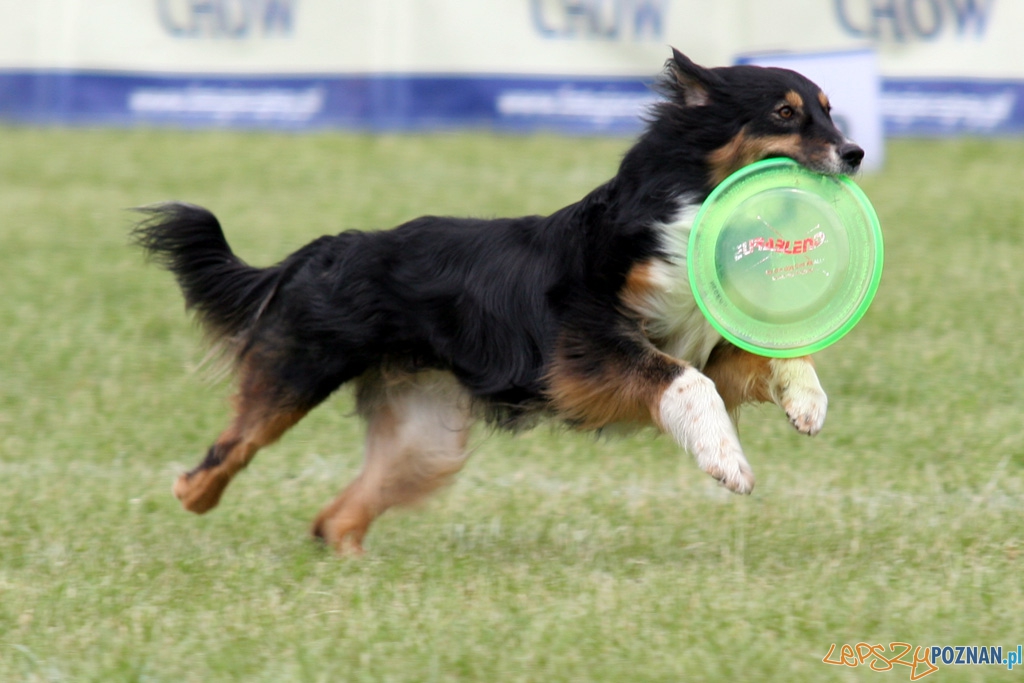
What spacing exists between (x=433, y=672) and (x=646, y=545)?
176 centimetres

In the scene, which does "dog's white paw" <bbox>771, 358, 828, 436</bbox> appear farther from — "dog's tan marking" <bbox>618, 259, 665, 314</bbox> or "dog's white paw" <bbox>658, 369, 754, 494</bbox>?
"dog's tan marking" <bbox>618, 259, 665, 314</bbox>

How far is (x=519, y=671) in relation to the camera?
3.85m

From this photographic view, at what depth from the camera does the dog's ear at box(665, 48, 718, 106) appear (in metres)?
4.84

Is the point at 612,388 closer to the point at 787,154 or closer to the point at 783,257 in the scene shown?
the point at 783,257

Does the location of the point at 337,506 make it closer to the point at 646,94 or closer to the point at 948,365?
the point at 948,365

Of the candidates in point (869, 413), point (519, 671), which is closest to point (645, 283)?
point (519, 671)

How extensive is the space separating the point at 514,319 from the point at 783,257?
3.32 ft

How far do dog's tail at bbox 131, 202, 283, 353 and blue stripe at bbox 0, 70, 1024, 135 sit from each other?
385 inches

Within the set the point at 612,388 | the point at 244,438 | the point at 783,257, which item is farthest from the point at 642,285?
the point at 244,438

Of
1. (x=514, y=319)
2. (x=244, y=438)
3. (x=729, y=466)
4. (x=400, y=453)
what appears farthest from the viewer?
(x=400, y=453)

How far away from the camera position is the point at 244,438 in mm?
5551

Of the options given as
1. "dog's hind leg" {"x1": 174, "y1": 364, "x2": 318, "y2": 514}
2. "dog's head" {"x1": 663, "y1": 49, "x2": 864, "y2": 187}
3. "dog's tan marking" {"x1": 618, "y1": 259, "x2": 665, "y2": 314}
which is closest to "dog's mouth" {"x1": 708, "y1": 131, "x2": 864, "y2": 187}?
"dog's head" {"x1": 663, "y1": 49, "x2": 864, "y2": 187}

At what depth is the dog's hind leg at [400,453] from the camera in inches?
225

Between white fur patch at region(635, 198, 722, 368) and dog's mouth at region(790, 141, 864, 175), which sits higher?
dog's mouth at region(790, 141, 864, 175)
